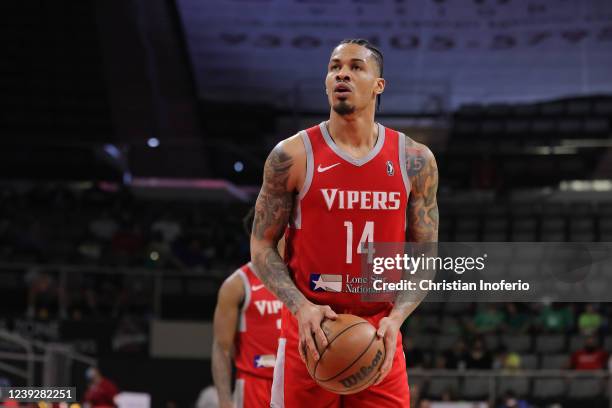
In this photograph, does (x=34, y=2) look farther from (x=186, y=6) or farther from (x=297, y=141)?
(x=297, y=141)

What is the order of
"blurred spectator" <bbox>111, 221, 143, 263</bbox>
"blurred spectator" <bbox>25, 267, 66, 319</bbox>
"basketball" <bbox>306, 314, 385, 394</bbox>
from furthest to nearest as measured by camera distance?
1. "blurred spectator" <bbox>111, 221, 143, 263</bbox>
2. "blurred spectator" <bbox>25, 267, 66, 319</bbox>
3. "basketball" <bbox>306, 314, 385, 394</bbox>

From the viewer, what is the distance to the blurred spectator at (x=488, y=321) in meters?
16.1

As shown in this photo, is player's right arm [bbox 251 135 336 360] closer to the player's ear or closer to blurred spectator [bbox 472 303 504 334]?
the player's ear

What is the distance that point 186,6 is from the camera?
20047 mm

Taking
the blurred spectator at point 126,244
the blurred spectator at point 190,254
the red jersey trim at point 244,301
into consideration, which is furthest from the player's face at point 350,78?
the blurred spectator at point 126,244

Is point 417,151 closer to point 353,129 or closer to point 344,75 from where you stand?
point 353,129

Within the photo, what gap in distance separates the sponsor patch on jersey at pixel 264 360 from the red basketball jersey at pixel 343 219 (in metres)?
1.94

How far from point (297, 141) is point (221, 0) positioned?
16.2 m

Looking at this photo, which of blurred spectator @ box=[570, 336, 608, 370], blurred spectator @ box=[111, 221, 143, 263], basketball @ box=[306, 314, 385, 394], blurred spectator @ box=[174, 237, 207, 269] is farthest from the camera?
blurred spectator @ box=[111, 221, 143, 263]

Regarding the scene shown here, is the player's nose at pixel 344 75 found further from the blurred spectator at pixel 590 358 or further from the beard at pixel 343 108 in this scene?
the blurred spectator at pixel 590 358

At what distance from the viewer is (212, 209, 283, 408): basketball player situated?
6.12 m

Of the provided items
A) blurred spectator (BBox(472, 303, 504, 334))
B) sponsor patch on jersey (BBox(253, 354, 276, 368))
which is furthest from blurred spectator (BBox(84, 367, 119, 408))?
blurred spectator (BBox(472, 303, 504, 334))

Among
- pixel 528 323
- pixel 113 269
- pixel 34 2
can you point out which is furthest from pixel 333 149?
pixel 34 2

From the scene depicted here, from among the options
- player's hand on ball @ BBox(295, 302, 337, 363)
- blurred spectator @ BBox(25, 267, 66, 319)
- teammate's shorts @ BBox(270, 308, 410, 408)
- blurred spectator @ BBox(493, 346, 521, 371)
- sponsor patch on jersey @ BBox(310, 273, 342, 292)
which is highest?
blurred spectator @ BBox(25, 267, 66, 319)
